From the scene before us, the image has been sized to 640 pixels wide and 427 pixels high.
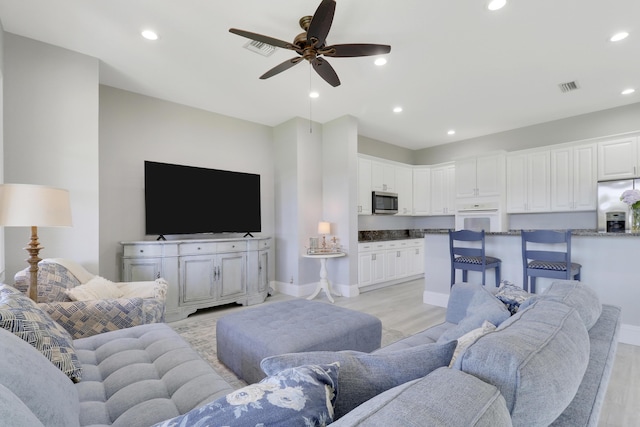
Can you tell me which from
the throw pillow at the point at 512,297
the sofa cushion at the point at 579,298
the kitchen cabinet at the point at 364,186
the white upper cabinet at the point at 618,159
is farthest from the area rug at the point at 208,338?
the white upper cabinet at the point at 618,159

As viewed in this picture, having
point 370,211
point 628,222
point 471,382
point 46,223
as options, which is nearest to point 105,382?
point 46,223

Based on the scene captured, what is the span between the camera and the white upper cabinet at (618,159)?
4195 millimetres

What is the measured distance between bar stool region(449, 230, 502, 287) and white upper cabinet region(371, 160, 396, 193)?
2.26 metres

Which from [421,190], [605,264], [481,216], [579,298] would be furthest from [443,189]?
[579,298]

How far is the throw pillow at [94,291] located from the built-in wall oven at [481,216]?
219 inches

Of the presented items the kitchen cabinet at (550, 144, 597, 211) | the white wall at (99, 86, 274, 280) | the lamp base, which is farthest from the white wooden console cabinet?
the kitchen cabinet at (550, 144, 597, 211)

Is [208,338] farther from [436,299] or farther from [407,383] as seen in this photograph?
[436,299]

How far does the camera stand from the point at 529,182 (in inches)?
202

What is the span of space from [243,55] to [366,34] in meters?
1.26

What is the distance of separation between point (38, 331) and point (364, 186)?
4753mm

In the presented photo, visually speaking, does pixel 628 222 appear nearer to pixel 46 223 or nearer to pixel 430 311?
pixel 430 311

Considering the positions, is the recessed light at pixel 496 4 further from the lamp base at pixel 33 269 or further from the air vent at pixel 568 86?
the lamp base at pixel 33 269

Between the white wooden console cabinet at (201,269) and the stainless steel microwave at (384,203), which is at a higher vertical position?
the stainless steel microwave at (384,203)

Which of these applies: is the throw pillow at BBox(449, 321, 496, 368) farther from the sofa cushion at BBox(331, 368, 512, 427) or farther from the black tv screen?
the black tv screen
